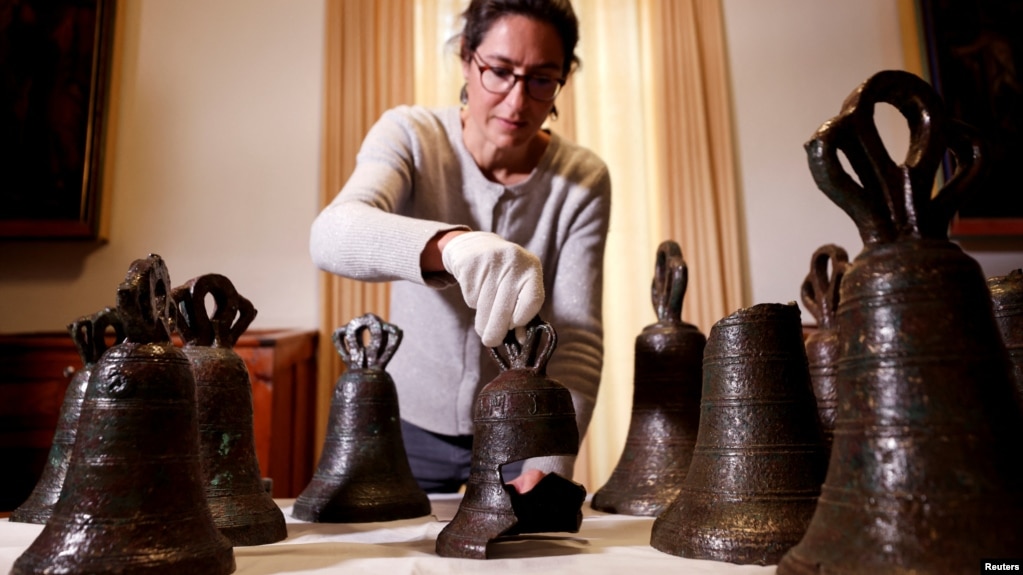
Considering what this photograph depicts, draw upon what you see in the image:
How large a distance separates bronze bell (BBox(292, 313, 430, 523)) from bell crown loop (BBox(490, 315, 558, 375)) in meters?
0.32

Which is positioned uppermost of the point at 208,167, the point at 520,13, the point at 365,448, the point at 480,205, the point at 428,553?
the point at 208,167

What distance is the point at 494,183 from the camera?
6.15ft

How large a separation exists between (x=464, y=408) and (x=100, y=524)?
114cm

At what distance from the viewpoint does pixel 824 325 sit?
1317 millimetres

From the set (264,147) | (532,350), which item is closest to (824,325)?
(532,350)

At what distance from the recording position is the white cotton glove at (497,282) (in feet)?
3.75

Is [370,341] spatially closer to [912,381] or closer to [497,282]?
[497,282]

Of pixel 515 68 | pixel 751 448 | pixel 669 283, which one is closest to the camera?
pixel 751 448

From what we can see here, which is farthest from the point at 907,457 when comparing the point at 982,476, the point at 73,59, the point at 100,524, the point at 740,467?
the point at 73,59

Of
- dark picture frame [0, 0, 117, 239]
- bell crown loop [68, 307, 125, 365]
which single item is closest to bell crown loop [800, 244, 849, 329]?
bell crown loop [68, 307, 125, 365]

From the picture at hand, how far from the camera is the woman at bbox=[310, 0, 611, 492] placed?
1.67 metres

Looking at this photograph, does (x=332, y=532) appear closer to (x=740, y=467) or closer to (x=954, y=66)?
(x=740, y=467)

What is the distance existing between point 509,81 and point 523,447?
3.23 ft

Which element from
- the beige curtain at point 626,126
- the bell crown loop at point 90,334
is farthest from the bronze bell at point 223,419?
the beige curtain at point 626,126
